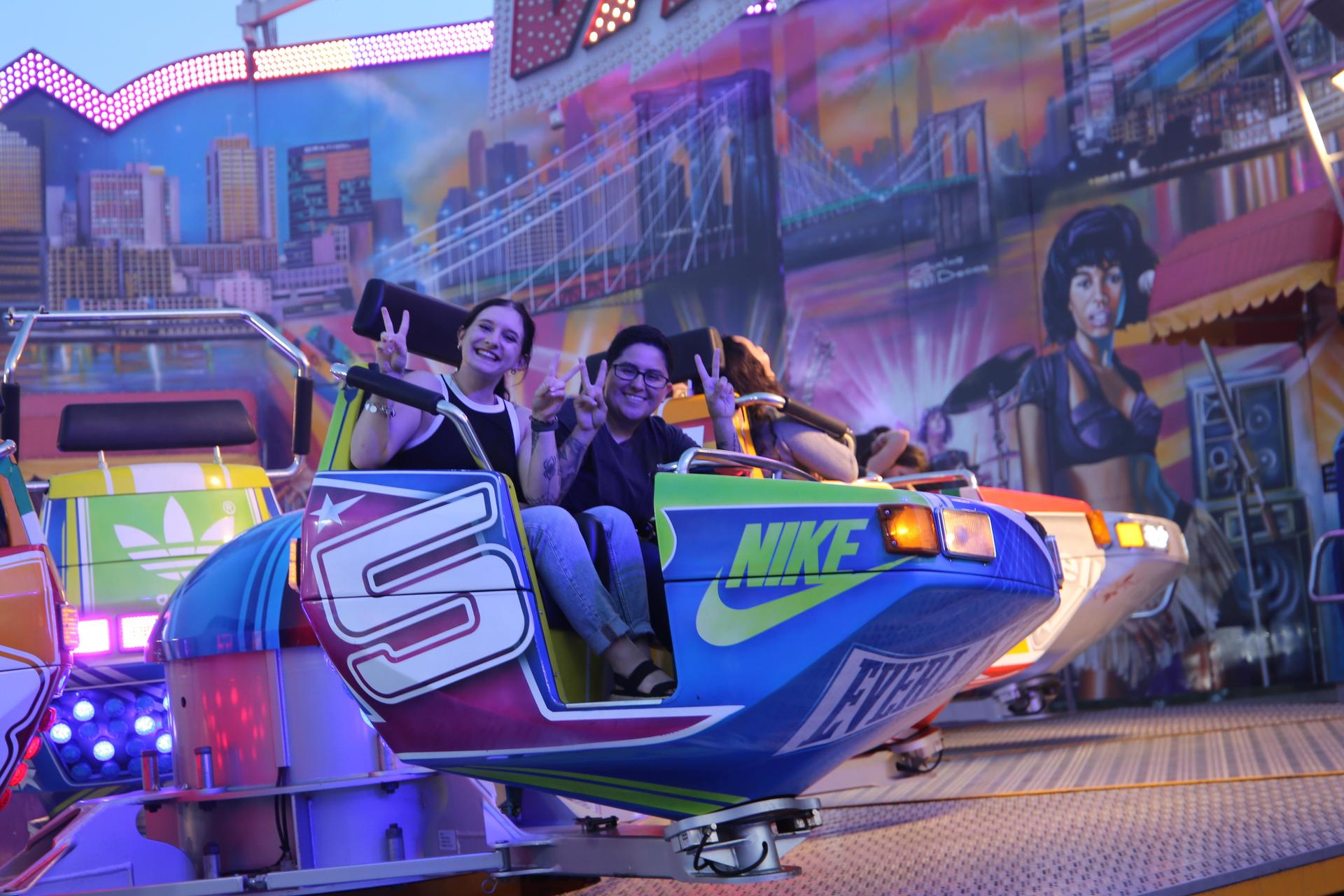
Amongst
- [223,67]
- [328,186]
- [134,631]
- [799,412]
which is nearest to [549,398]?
[799,412]

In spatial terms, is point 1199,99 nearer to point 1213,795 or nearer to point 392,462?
point 1213,795

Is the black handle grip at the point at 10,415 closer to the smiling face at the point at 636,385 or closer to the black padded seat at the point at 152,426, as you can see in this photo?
the black padded seat at the point at 152,426

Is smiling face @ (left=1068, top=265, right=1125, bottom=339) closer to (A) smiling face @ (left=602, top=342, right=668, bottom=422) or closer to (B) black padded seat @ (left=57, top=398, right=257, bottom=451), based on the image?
(B) black padded seat @ (left=57, top=398, right=257, bottom=451)

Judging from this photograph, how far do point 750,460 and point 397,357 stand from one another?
27.2 inches

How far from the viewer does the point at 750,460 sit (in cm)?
246

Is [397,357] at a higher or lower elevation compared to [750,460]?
higher

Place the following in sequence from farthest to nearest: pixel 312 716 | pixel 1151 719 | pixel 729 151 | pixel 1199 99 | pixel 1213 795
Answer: pixel 729 151 < pixel 1199 99 < pixel 1151 719 < pixel 1213 795 < pixel 312 716

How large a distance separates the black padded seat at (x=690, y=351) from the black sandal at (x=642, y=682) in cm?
146

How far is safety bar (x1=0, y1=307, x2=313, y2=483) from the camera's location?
4.27 meters

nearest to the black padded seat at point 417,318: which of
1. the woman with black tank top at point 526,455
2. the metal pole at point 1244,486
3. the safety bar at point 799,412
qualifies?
the woman with black tank top at point 526,455

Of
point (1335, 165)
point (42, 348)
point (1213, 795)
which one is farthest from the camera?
point (42, 348)

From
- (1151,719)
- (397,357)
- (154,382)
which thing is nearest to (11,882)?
(397,357)

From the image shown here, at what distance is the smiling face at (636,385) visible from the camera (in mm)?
2842

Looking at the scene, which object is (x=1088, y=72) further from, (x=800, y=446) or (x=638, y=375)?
(x=638, y=375)
